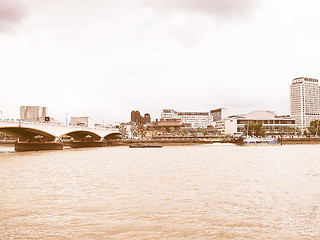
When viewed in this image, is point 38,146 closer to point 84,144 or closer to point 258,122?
point 84,144

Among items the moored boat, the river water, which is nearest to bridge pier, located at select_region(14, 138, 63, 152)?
the river water

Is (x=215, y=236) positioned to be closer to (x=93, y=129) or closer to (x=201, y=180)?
(x=201, y=180)

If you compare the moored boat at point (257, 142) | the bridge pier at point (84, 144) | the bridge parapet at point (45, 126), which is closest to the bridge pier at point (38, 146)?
the bridge parapet at point (45, 126)

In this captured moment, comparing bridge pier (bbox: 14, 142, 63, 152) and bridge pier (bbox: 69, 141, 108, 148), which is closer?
bridge pier (bbox: 14, 142, 63, 152)

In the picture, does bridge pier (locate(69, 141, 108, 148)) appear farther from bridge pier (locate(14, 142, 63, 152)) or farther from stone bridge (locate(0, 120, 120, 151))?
bridge pier (locate(14, 142, 63, 152))

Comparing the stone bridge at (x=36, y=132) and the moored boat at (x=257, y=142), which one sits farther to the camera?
the moored boat at (x=257, y=142)

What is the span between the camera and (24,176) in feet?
92.4

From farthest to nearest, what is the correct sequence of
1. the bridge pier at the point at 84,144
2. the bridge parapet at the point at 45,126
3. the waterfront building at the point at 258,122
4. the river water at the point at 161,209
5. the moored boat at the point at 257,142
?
the waterfront building at the point at 258,122, the bridge pier at the point at 84,144, the moored boat at the point at 257,142, the bridge parapet at the point at 45,126, the river water at the point at 161,209

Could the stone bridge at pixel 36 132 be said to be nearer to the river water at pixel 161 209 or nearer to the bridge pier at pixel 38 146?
the bridge pier at pixel 38 146

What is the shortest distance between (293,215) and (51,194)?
1297 cm

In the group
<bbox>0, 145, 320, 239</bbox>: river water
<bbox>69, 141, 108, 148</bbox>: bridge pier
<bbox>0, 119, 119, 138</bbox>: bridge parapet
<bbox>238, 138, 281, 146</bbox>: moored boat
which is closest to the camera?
<bbox>0, 145, 320, 239</bbox>: river water

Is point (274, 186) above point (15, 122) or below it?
below

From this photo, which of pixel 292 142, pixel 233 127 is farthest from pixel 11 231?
pixel 233 127

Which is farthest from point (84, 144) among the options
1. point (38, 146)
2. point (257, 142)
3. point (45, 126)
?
point (257, 142)
